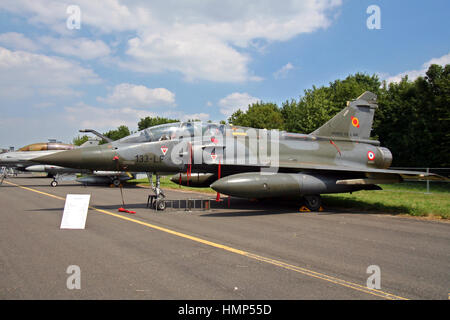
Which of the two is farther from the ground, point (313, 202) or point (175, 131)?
point (175, 131)

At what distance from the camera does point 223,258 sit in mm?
4676

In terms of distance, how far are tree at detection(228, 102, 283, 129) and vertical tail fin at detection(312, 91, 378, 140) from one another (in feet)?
115

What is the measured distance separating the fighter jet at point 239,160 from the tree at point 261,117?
38117 mm

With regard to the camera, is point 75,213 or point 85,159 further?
point 85,159

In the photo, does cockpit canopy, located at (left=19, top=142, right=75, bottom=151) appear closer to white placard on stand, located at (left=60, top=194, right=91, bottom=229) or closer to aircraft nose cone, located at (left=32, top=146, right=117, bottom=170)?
aircraft nose cone, located at (left=32, top=146, right=117, bottom=170)

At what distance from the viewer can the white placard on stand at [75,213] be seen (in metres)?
6.96

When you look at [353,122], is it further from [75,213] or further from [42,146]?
[42,146]

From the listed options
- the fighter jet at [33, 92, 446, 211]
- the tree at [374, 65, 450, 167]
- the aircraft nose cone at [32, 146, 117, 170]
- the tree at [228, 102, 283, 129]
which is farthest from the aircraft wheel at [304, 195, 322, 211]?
the tree at [228, 102, 283, 129]

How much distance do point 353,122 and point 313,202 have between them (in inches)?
193

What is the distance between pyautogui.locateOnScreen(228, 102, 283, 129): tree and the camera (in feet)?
166
